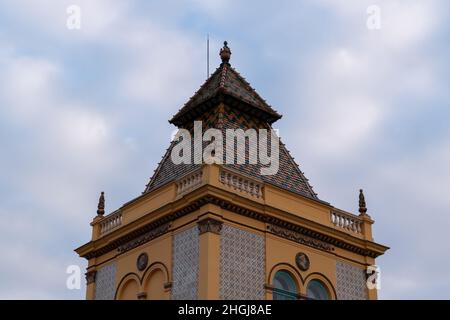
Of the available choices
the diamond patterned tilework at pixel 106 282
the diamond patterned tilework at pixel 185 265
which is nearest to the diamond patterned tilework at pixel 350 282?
the diamond patterned tilework at pixel 185 265

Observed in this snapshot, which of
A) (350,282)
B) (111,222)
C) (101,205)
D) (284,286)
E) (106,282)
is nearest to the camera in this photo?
(284,286)

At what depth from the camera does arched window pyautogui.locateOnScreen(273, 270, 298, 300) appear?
100ft

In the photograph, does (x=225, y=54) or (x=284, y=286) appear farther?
(x=225, y=54)

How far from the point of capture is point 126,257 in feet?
107

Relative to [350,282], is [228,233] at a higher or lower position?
higher

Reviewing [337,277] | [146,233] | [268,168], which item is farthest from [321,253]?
[146,233]

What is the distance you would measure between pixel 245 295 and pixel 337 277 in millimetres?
4814

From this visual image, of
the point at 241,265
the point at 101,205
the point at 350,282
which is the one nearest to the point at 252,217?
the point at 241,265

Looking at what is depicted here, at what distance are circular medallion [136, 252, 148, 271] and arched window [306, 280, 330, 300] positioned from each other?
5.63 meters

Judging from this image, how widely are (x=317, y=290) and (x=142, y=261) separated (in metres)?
6.16

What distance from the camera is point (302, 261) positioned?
31.5 m

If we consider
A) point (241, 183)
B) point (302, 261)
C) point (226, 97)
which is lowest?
point (302, 261)

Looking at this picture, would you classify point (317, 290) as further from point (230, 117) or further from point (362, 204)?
point (230, 117)
